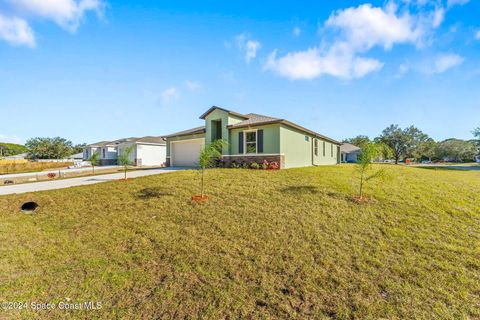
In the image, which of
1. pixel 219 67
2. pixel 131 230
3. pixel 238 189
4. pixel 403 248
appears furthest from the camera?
pixel 219 67

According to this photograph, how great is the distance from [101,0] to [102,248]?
1002 centimetres

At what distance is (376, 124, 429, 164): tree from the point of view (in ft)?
153

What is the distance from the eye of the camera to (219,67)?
13.2m

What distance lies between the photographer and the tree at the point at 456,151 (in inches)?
2032

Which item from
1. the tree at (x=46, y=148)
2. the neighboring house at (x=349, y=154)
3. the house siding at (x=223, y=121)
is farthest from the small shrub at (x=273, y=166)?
the tree at (x=46, y=148)

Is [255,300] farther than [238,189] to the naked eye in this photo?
No

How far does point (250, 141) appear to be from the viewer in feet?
48.1

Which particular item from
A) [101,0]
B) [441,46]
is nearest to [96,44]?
[101,0]

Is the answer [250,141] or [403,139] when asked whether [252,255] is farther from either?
[403,139]

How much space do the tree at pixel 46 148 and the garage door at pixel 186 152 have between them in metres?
32.6

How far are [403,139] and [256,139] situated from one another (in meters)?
47.7

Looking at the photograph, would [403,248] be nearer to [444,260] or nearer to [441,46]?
[444,260]

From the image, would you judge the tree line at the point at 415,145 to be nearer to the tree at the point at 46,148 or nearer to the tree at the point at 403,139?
the tree at the point at 403,139

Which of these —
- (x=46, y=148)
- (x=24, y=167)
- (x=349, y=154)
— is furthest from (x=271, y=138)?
(x=46, y=148)
